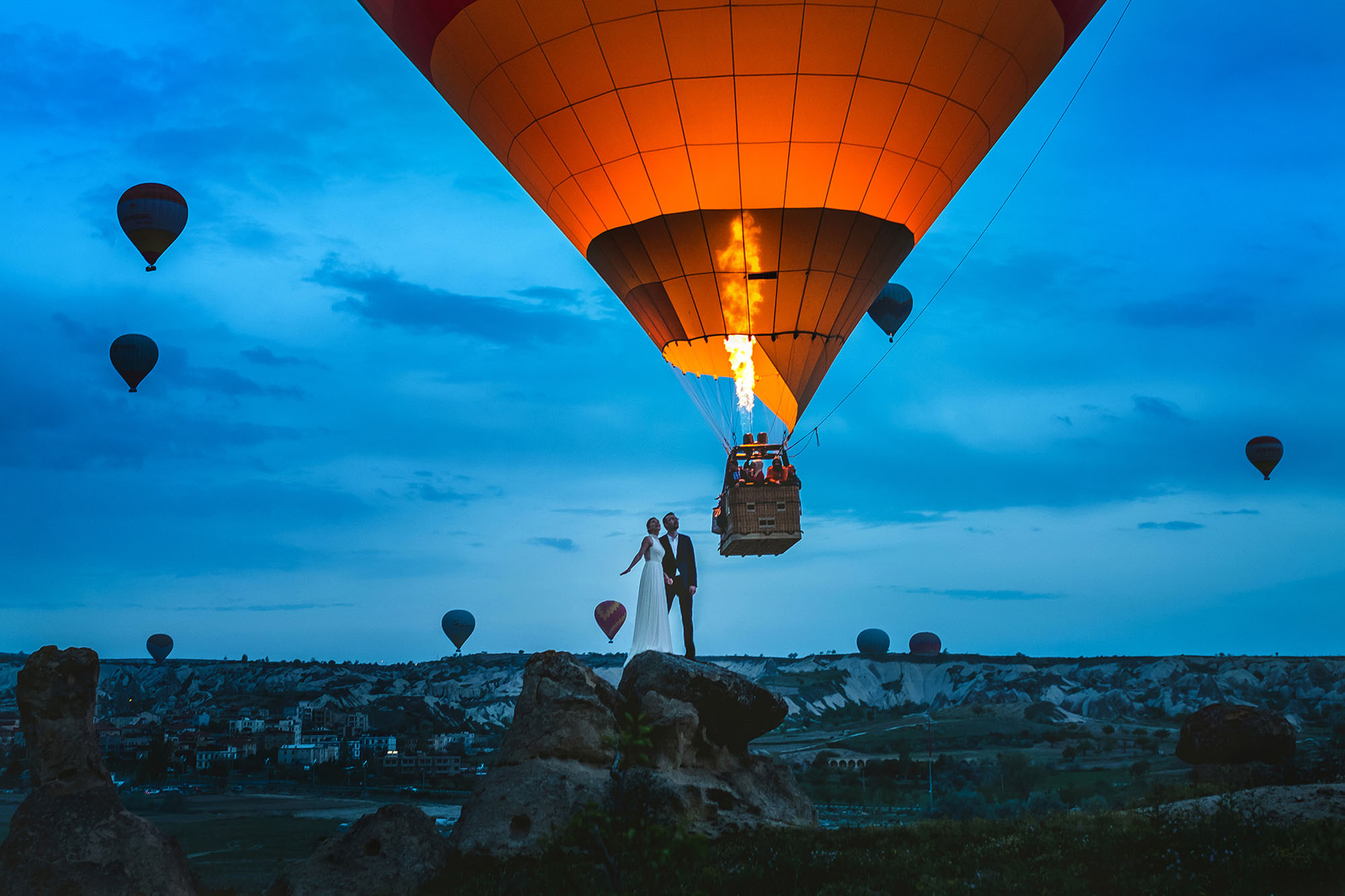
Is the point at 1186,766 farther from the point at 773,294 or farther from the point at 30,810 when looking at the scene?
the point at 30,810

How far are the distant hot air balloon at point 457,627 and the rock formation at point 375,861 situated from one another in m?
38.0

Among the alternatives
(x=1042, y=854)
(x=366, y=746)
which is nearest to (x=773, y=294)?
(x=1042, y=854)

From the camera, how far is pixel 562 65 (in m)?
14.9

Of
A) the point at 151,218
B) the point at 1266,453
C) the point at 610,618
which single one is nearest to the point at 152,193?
the point at 151,218

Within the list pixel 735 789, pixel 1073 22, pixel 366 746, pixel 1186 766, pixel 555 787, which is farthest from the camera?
pixel 366 746

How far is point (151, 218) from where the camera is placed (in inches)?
1228

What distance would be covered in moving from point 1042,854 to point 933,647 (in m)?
51.7

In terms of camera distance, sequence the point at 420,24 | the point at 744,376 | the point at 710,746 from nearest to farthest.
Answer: the point at 710,746
the point at 420,24
the point at 744,376

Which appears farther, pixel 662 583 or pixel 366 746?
pixel 366 746

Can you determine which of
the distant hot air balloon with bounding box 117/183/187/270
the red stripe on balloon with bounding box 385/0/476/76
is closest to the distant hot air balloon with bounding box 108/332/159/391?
the distant hot air balloon with bounding box 117/183/187/270

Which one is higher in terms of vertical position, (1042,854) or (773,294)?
(773,294)

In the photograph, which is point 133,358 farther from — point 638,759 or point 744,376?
point 638,759

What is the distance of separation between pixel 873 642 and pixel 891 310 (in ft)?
97.8

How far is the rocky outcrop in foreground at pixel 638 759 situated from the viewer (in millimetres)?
9859
